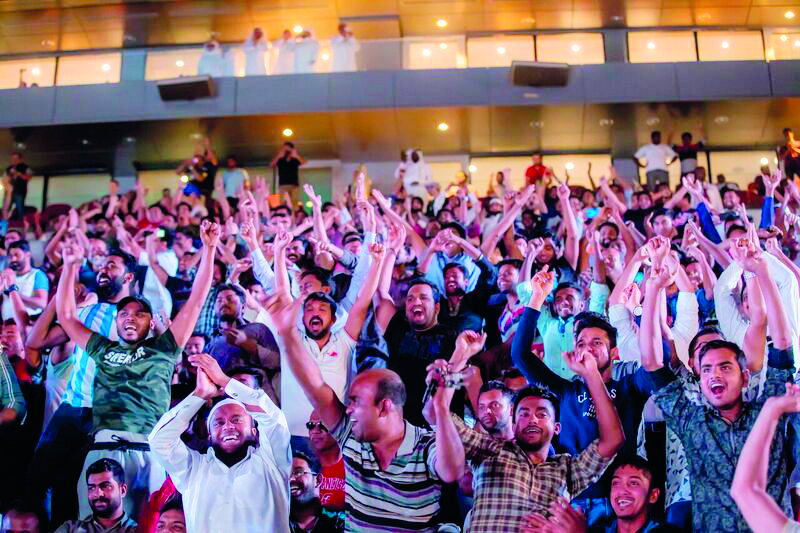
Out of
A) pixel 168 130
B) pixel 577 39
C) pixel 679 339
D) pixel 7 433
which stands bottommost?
pixel 7 433

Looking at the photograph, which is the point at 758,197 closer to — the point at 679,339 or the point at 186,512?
the point at 679,339

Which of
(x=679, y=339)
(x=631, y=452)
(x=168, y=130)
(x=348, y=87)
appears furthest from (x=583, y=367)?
(x=168, y=130)

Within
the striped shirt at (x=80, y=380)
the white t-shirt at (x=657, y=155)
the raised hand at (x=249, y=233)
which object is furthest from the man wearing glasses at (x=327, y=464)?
the white t-shirt at (x=657, y=155)

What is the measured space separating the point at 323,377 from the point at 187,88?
10.8m

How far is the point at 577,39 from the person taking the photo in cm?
1523

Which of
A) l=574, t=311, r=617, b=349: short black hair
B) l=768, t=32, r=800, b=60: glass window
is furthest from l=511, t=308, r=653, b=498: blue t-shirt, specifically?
l=768, t=32, r=800, b=60: glass window

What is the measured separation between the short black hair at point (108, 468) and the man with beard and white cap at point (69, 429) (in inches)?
11.9

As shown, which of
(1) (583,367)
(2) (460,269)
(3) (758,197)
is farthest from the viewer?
(3) (758,197)

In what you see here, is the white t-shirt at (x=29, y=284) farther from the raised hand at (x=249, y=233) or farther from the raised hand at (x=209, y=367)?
the raised hand at (x=209, y=367)

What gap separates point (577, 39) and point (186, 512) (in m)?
12.6

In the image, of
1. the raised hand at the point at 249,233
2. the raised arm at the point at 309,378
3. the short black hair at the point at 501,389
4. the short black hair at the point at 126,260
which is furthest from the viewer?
the short black hair at the point at 126,260

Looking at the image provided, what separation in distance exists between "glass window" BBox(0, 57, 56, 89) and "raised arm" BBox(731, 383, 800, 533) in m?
Result: 14.8

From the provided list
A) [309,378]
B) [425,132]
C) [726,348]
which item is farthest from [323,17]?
[726,348]

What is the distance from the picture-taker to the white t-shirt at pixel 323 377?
5141 mm
